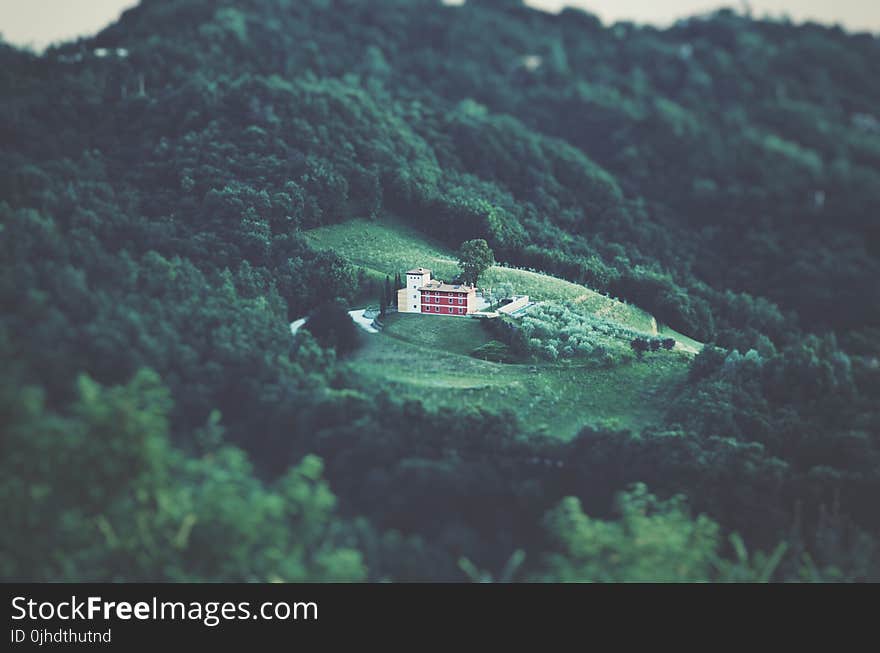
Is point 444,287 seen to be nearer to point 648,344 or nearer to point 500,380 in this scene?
point 500,380

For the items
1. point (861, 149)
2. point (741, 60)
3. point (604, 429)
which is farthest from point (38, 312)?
point (741, 60)

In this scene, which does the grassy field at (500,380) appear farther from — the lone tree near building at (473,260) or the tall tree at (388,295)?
the lone tree near building at (473,260)

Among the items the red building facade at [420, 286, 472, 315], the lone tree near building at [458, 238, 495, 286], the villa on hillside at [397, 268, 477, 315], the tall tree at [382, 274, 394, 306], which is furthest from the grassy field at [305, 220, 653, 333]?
the red building facade at [420, 286, 472, 315]

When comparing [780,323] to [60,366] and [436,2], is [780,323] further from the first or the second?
[436,2]

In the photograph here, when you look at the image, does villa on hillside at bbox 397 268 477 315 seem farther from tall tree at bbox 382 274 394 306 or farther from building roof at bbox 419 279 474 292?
tall tree at bbox 382 274 394 306

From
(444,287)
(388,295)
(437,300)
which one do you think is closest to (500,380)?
(437,300)
